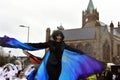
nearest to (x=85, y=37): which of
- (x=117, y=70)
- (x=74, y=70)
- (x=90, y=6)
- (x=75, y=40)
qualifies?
(x=75, y=40)

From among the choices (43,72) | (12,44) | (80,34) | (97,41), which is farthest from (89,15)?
(43,72)

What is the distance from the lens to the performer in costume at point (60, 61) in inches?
305

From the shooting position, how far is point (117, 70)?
15.1m

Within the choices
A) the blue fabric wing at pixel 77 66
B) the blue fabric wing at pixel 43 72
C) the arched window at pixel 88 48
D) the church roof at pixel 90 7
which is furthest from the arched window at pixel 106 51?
the blue fabric wing at pixel 43 72

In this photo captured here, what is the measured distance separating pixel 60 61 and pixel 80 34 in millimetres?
85434

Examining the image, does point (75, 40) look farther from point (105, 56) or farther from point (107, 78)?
point (107, 78)

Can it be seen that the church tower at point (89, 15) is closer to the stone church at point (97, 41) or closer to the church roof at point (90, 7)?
the church roof at point (90, 7)

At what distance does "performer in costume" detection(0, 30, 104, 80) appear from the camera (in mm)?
7750

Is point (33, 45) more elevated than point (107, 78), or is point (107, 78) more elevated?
point (33, 45)

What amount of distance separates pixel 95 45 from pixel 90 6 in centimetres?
4024

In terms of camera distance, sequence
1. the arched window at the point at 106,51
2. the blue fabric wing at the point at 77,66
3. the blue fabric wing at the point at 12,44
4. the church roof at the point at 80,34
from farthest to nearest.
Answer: the church roof at the point at 80,34, the arched window at the point at 106,51, the blue fabric wing at the point at 12,44, the blue fabric wing at the point at 77,66

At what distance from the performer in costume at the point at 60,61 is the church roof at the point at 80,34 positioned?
260ft

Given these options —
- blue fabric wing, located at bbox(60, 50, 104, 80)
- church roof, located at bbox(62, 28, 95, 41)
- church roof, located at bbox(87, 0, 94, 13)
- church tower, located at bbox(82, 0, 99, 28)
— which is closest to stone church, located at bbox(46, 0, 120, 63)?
church roof, located at bbox(62, 28, 95, 41)

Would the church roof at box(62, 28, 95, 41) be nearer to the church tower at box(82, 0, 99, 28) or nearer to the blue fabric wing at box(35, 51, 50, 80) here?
the church tower at box(82, 0, 99, 28)
